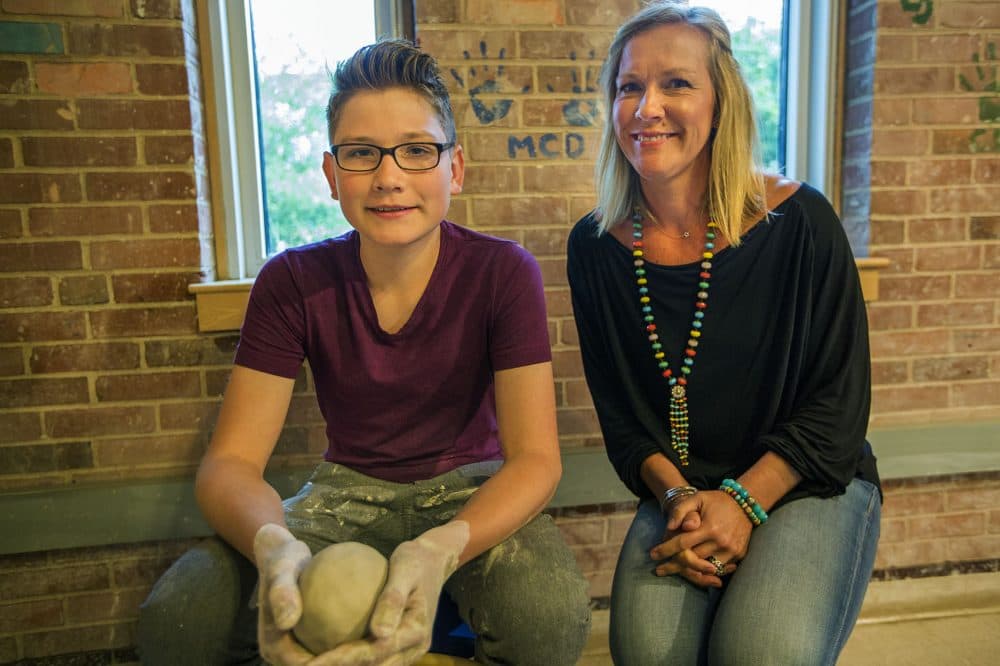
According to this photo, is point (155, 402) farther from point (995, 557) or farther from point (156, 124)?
point (995, 557)

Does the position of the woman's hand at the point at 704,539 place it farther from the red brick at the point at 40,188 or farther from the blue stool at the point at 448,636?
the red brick at the point at 40,188

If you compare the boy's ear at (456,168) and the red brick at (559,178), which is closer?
the boy's ear at (456,168)

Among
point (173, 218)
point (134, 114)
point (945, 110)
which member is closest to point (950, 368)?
point (945, 110)

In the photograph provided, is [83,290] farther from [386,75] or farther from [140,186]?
[386,75]

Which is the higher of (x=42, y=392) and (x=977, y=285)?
(x=977, y=285)

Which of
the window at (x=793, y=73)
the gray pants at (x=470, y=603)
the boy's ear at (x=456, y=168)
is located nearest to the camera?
the gray pants at (x=470, y=603)

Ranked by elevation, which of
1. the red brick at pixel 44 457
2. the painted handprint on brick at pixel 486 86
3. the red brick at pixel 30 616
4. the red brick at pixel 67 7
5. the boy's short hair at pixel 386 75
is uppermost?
the red brick at pixel 67 7

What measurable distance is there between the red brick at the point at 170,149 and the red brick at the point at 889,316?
5.78ft

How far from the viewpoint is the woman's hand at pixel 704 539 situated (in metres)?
1.15

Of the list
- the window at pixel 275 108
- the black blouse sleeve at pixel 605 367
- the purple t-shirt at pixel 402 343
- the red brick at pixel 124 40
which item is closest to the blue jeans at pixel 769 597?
the black blouse sleeve at pixel 605 367

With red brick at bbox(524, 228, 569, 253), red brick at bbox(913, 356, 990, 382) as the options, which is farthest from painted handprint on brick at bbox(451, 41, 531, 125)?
red brick at bbox(913, 356, 990, 382)

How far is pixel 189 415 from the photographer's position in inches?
66.6

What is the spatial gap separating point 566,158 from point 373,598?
1191 millimetres

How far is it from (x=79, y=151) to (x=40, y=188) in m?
0.12
